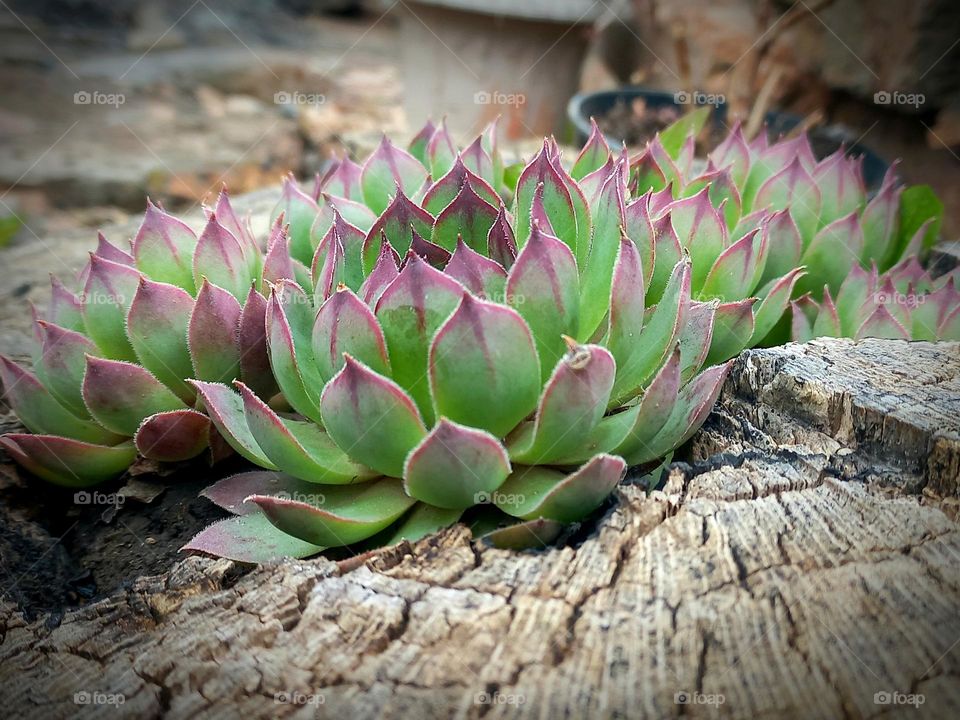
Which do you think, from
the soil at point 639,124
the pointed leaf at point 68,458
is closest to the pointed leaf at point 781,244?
the pointed leaf at point 68,458

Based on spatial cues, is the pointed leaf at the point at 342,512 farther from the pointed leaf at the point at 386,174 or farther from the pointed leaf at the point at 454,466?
the pointed leaf at the point at 386,174

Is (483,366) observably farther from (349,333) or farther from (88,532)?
(88,532)

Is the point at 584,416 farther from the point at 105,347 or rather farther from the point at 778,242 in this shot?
the point at 105,347

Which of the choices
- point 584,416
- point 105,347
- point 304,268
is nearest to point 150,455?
point 105,347

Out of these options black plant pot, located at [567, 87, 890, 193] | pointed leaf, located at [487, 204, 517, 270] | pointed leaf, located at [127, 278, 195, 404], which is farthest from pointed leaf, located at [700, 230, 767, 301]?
black plant pot, located at [567, 87, 890, 193]

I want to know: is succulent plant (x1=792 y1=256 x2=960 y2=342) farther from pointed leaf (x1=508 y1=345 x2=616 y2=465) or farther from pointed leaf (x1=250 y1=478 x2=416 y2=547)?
pointed leaf (x1=250 y1=478 x2=416 y2=547)

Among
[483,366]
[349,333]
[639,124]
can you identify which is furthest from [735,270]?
[639,124]
